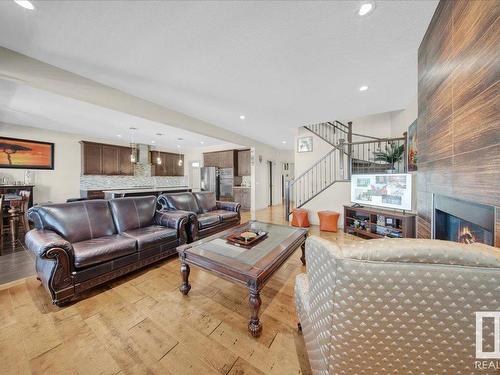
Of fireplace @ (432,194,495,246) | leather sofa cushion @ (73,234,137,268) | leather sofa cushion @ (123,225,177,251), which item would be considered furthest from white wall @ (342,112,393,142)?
A: leather sofa cushion @ (73,234,137,268)

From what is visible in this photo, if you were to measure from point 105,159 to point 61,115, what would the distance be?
7.61 ft

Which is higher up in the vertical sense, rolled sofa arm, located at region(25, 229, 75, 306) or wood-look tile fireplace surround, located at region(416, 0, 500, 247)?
wood-look tile fireplace surround, located at region(416, 0, 500, 247)

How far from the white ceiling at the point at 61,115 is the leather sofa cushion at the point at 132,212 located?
5.46 feet

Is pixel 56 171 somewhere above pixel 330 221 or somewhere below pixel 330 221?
above

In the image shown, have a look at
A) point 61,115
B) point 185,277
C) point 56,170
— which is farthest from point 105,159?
point 185,277

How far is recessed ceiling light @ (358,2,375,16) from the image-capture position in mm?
1412

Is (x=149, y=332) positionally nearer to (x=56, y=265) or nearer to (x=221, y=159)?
(x=56, y=265)

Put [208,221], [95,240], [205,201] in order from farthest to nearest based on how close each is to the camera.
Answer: [205,201] → [208,221] → [95,240]

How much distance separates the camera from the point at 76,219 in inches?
90.4

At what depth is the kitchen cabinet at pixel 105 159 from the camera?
5344mm

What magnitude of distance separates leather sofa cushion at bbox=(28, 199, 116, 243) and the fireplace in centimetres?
359

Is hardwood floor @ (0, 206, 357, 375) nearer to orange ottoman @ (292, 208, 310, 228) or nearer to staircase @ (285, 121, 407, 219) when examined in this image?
orange ottoman @ (292, 208, 310, 228)

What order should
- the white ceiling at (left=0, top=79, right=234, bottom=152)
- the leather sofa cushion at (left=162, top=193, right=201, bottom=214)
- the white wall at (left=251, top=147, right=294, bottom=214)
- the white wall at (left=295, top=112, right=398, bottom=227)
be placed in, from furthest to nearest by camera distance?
the white wall at (left=251, top=147, right=294, bottom=214) → the white wall at (left=295, top=112, right=398, bottom=227) → the leather sofa cushion at (left=162, top=193, right=201, bottom=214) → the white ceiling at (left=0, top=79, right=234, bottom=152)

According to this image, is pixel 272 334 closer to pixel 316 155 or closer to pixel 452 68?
pixel 452 68
